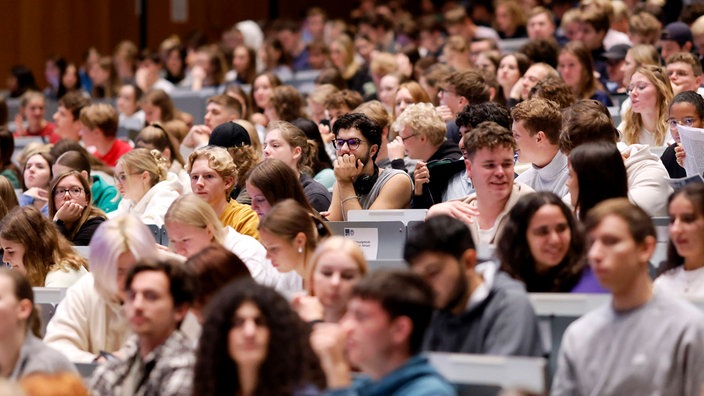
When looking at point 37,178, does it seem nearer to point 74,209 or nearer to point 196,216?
point 74,209

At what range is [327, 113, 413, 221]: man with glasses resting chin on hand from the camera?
19.3ft

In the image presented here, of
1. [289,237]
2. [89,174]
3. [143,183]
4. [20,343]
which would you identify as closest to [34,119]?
[89,174]

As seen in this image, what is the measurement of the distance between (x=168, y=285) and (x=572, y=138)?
202 centimetres

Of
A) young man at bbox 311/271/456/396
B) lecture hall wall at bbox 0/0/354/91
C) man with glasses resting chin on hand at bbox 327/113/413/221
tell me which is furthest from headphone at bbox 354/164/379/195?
lecture hall wall at bbox 0/0/354/91

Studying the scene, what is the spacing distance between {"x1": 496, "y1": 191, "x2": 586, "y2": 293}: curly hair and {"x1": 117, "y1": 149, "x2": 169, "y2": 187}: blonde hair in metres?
3.04

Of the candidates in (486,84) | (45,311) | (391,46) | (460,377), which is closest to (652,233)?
(460,377)

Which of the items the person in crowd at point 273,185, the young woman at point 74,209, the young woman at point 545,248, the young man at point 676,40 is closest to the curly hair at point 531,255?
the young woman at point 545,248

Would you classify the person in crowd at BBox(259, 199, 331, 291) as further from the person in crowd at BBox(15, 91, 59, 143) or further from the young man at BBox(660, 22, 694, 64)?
the person in crowd at BBox(15, 91, 59, 143)

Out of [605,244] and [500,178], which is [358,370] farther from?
[500,178]

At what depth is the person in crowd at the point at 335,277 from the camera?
3.88 meters

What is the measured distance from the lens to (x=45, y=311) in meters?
4.89

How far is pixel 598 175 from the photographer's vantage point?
4.45 m

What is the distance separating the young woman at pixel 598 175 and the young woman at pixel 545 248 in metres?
0.37

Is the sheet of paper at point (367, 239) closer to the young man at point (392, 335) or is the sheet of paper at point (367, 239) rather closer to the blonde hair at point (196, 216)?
the blonde hair at point (196, 216)
